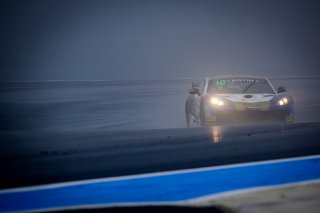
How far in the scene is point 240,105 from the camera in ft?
28.9

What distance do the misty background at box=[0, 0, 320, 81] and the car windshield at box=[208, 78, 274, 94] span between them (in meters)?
29.7

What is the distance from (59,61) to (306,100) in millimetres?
37307

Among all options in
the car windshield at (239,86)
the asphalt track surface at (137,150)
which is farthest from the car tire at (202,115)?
the car windshield at (239,86)

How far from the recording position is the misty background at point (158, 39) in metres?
45.4

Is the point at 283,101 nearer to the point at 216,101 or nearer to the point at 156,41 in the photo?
the point at 216,101

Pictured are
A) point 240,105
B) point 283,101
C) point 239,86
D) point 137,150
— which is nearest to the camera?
point 137,150

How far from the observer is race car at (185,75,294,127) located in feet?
28.9

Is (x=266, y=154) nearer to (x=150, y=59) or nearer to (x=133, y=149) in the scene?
(x=133, y=149)

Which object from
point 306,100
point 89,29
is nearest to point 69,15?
point 89,29

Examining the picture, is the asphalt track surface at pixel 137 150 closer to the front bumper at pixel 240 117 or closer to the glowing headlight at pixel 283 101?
the front bumper at pixel 240 117

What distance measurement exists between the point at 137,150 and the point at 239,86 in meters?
4.15

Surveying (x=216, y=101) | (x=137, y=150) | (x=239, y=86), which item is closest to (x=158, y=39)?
(x=239, y=86)

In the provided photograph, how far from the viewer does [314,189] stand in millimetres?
4383

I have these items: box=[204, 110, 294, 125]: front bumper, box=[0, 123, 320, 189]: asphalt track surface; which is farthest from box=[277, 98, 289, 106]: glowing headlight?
box=[0, 123, 320, 189]: asphalt track surface
